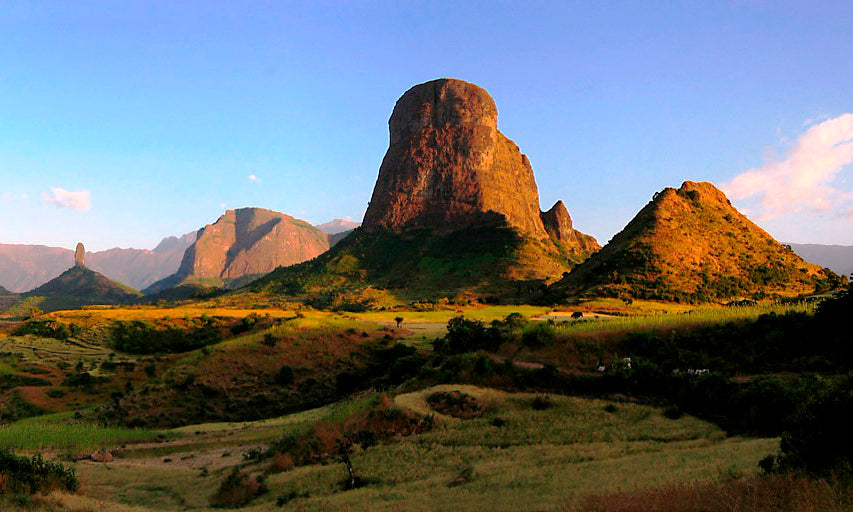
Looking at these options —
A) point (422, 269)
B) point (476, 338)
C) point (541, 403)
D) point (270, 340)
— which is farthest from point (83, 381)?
point (422, 269)

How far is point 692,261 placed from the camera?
241 feet

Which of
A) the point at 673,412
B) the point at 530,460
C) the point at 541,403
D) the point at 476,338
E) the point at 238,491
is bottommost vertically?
the point at 238,491

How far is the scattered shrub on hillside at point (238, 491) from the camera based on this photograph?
16328 millimetres

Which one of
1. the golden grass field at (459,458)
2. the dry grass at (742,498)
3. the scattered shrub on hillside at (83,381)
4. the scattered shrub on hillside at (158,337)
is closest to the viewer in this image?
the dry grass at (742,498)

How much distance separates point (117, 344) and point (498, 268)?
82875 mm

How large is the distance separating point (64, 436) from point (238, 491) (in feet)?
58.1

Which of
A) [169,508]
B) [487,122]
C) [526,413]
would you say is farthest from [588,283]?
[487,122]

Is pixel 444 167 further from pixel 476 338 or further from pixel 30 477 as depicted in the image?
pixel 30 477

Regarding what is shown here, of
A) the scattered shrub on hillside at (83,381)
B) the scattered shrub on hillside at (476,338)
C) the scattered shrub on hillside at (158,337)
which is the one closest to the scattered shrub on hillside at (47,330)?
the scattered shrub on hillside at (158,337)

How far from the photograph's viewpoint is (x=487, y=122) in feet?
548

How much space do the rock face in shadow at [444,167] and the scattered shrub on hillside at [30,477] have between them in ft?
469

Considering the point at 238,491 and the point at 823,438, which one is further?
the point at 238,491

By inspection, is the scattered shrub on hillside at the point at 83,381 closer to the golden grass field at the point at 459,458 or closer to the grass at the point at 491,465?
the golden grass field at the point at 459,458

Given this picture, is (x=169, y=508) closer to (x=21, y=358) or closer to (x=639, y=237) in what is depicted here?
(x=21, y=358)
